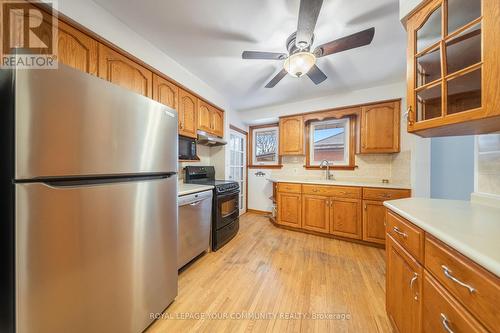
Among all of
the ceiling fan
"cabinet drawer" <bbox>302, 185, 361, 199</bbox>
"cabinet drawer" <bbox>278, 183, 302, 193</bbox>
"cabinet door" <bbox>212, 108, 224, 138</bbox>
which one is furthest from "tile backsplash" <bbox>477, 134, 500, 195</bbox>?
"cabinet door" <bbox>212, 108, 224, 138</bbox>

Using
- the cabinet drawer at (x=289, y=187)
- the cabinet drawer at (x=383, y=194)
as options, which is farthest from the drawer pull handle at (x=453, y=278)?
the cabinet drawer at (x=289, y=187)

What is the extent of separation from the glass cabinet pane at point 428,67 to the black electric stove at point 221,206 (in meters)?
2.10

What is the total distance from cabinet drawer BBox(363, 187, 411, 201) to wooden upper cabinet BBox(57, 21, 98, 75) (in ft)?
10.9

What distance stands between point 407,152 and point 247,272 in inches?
113

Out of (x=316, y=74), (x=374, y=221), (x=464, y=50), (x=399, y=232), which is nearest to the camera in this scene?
(x=464, y=50)

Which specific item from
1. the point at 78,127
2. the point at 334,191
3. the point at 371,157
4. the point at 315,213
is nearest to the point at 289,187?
the point at 315,213

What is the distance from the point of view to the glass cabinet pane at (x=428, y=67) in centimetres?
98

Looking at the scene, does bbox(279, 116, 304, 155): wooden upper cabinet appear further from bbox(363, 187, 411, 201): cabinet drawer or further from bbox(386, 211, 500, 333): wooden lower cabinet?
bbox(386, 211, 500, 333): wooden lower cabinet

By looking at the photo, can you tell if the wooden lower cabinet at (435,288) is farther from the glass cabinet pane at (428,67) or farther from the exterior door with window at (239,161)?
the exterior door with window at (239,161)

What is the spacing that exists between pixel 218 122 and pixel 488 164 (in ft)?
9.74

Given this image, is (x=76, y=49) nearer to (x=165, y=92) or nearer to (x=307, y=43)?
(x=165, y=92)

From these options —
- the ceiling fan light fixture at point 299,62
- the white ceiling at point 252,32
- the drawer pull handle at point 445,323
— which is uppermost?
the white ceiling at point 252,32

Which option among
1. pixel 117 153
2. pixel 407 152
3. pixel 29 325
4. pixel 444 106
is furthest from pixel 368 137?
pixel 29 325

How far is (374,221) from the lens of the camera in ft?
7.83
